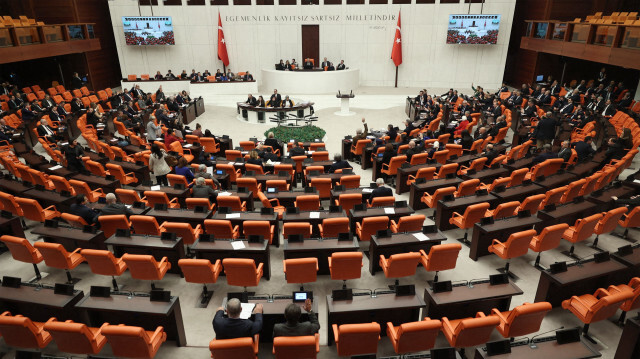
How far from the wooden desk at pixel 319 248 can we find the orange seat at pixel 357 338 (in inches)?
68.5

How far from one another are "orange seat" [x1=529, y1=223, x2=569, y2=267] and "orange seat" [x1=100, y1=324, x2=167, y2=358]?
6.43 metres

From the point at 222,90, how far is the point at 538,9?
18.8 meters

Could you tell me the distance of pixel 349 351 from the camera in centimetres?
493

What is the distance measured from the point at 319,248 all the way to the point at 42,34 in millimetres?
19036

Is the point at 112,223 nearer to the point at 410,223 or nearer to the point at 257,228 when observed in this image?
the point at 257,228

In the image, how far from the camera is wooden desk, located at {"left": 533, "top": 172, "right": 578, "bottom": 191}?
9.18 m

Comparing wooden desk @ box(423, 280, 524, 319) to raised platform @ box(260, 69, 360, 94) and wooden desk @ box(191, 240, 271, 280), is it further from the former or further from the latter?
raised platform @ box(260, 69, 360, 94)

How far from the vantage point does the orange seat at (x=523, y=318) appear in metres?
4.92

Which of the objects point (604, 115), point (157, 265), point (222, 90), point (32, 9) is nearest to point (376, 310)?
point (157, 265)

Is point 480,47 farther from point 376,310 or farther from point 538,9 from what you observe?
point 376,310

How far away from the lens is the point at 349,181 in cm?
931

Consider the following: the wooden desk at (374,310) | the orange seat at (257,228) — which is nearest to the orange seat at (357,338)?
the wooden desk at (374,310)

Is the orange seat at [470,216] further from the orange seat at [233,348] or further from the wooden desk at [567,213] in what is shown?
the orange seat at [233,348]

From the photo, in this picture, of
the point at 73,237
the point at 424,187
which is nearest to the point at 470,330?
the point at 424,187
